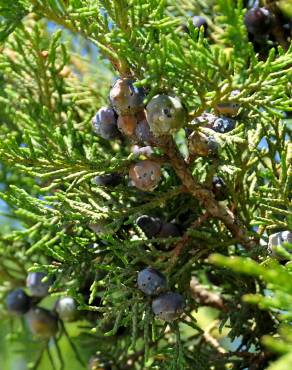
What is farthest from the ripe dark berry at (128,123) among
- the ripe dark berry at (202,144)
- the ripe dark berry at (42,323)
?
the ripe dark berry at (42,323)

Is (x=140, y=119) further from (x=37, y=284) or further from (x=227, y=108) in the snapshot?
(x=37, y=284)

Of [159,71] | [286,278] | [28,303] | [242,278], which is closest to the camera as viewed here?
[286,278]

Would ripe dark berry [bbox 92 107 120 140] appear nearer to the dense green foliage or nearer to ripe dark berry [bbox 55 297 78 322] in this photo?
the dense green foliage

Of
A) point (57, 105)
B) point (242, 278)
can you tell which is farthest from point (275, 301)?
point (57, 105)

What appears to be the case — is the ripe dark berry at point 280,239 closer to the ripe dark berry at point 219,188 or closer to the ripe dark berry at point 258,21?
the ripe dark berry at point 219,188

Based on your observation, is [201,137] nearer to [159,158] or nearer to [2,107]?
[159,158]

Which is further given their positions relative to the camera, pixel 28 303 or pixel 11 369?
pixel 11 369

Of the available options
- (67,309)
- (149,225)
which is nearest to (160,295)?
(149,225)
